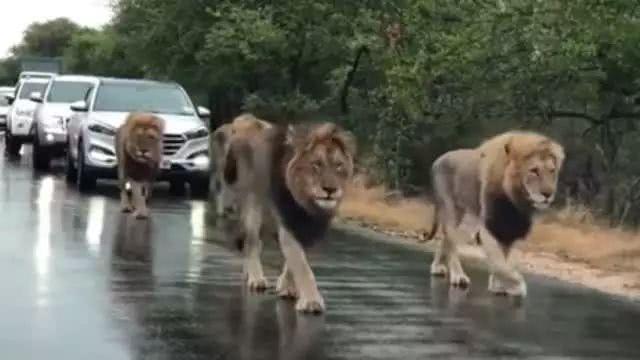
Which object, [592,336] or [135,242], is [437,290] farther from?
[135,242]

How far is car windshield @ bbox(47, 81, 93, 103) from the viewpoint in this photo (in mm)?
29812

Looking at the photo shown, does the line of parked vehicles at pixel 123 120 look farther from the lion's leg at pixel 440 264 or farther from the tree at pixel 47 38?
the tree at pixel 47 38

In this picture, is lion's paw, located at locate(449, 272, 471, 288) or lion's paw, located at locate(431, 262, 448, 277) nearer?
lion's paw, located at locate(449, 272, 471, 288)

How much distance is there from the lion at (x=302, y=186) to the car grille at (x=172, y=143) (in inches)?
427

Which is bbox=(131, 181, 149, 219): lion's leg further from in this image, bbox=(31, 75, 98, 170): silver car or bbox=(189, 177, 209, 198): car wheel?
bbox=(31, 75, 98, 170): silver car

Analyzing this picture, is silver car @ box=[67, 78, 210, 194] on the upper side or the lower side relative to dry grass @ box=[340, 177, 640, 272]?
upper

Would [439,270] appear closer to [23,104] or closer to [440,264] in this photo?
[440,264]

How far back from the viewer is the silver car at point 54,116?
28812 millimetres

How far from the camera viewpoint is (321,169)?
34.5 ft

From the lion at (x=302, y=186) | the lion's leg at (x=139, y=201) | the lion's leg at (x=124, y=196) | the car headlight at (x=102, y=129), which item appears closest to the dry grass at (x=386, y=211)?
the lion's leg at (x=139, y=201)

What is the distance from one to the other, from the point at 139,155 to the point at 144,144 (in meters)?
0.18

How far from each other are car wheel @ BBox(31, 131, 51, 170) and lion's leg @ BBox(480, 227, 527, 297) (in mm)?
18464

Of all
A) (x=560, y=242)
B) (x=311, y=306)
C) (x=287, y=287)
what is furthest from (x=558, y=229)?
(x=311, y=306)

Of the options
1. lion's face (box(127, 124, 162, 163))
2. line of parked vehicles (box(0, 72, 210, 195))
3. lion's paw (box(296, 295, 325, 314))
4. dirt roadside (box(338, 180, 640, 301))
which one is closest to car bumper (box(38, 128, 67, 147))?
line of parked vehicles (box(0, 72, 210, 195))
